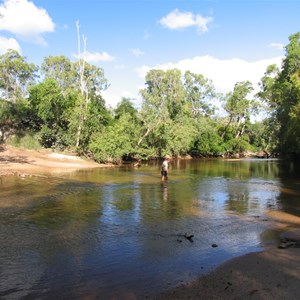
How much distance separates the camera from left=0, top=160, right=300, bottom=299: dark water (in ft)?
23.7

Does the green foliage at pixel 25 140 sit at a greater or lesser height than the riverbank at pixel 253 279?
greater

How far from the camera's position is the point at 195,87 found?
85.5m

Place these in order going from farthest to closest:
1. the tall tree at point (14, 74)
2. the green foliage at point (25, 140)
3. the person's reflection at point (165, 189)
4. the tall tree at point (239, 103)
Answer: the tall tree at point (239, 103) → the tall tree at point (14, 74) → the green foliage at point (25, 140) → the person's reflection at point (165, 189)

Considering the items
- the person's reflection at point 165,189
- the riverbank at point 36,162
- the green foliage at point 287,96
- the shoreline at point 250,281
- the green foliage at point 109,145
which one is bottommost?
the shoreline at point 250,281

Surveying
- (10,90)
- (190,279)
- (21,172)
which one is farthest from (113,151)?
(10,90)

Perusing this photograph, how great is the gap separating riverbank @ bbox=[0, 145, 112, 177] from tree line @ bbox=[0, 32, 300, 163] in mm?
3113

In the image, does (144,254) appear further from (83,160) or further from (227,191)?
(83,160)

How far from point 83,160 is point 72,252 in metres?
31.4

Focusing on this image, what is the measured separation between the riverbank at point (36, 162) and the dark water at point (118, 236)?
7.93 meters

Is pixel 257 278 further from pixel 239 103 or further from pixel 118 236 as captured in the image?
pixel 239 103

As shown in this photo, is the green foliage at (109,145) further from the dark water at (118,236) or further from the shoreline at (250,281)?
the shoreline at (250,281)

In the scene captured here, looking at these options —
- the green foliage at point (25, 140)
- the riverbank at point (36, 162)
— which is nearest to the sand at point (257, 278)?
the riverbank at point (36, 162)

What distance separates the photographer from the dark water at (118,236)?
7219 millimetres

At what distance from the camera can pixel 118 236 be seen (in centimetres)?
1091
